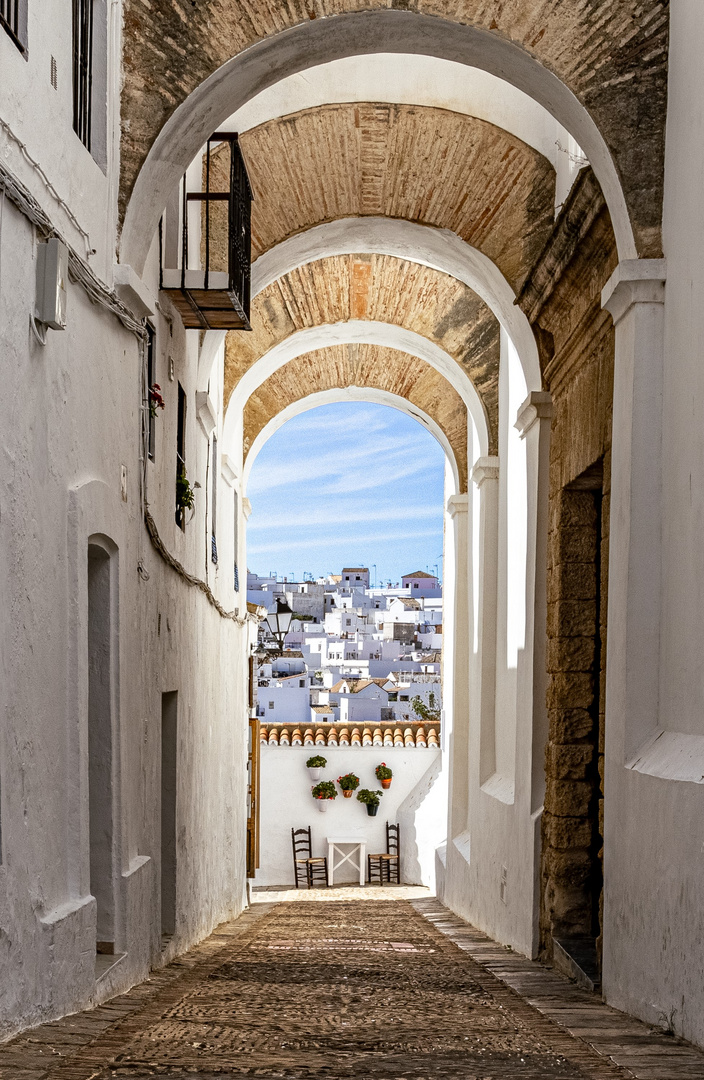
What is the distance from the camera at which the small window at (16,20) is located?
153 inches

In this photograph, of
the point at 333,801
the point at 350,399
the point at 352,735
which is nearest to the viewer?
the point at 350,399

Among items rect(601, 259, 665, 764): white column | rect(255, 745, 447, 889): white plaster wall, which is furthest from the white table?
rect(601, 259, 665, 764): white column

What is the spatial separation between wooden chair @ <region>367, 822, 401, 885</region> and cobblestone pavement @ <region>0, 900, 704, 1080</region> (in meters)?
13.2

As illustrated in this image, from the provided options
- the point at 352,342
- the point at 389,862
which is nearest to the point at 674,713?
the point at 352,342

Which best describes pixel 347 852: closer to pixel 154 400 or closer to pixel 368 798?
pixel 368 798

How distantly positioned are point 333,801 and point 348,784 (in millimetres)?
499

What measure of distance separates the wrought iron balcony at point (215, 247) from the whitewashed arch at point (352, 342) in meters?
3.37

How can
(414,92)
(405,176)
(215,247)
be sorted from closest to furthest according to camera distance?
(414,92) → (215,247) → (405,176)

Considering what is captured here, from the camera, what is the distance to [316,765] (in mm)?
20016

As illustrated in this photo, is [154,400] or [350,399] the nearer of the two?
[154,400]

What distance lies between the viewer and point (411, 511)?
110 m

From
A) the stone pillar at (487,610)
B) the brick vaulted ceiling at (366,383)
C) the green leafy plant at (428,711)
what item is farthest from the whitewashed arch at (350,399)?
the green leafy plant at (428,711)

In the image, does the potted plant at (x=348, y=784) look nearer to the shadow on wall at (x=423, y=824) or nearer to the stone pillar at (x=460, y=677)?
the shadow on wall at (x=423, y=824)

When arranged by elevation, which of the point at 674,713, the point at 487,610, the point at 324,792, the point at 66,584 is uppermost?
the point at 66,584
